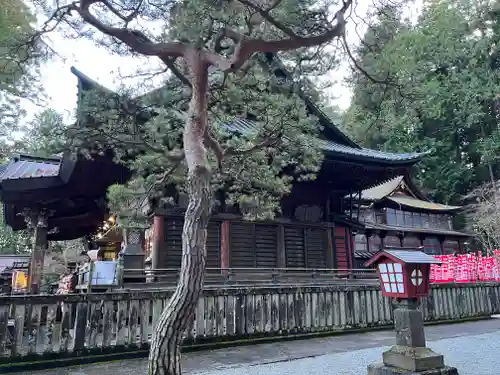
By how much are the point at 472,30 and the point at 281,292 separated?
32.9 m

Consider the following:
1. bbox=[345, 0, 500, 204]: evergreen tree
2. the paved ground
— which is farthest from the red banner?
bbox=[345, 0, 500, 204]: evergreen tree

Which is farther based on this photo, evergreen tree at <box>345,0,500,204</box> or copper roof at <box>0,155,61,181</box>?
evergreen tree at <box>345,0,500,204</box>

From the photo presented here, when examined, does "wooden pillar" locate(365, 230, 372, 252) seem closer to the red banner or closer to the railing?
the red banner

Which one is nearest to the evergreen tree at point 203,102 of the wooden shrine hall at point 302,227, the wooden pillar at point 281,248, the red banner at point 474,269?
the wooden shrine hall at point 302,227

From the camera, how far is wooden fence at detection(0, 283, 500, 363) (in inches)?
229

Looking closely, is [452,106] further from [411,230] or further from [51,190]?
[51,190]

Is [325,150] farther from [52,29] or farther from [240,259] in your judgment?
[52,29]

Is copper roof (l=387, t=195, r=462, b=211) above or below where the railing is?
above

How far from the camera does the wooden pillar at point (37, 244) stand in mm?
11352

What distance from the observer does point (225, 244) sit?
1080 cm

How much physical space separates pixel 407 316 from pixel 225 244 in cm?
666

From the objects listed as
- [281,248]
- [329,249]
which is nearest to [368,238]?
[329,249]

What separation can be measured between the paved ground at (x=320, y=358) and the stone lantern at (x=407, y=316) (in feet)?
2.84

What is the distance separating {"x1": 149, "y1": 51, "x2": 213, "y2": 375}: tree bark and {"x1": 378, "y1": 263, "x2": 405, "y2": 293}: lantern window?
271 centimetres
